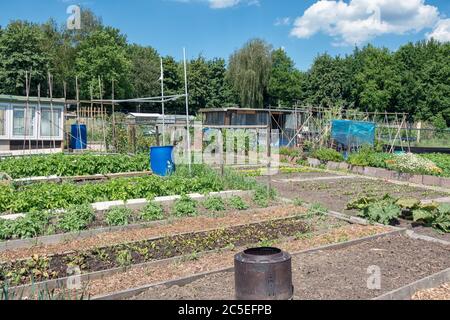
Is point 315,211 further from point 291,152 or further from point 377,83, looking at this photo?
point 377,83

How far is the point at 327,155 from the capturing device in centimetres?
1766

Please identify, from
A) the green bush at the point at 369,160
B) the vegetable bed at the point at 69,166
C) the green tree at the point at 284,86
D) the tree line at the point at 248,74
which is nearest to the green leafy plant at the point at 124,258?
the vegetable bed at the point at 69,166

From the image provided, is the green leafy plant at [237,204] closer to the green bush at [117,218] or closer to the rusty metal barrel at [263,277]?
the green bush at [117,218]

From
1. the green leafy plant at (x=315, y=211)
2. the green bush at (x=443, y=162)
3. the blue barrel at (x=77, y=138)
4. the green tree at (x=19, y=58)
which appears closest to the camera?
the green leafy plant at (x=315, y=211)

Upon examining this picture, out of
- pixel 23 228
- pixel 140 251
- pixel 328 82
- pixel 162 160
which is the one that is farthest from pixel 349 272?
pixel 328 82

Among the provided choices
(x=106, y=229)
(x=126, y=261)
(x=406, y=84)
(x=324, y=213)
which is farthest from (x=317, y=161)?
(x=406, y=84)

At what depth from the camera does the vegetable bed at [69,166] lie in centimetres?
1222

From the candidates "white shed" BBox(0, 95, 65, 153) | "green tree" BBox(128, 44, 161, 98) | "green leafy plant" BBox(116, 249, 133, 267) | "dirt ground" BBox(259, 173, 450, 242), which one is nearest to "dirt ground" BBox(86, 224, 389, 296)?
"green leafy plant" BBox(116, 249, 133, 267)

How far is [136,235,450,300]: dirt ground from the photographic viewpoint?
4.49m

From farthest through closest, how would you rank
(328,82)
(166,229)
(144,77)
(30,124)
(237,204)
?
(144,77), (328,82), (30,124), (237,204), (166,229)

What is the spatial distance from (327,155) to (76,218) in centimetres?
1244

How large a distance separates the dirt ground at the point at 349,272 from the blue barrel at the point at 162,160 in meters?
7.19
